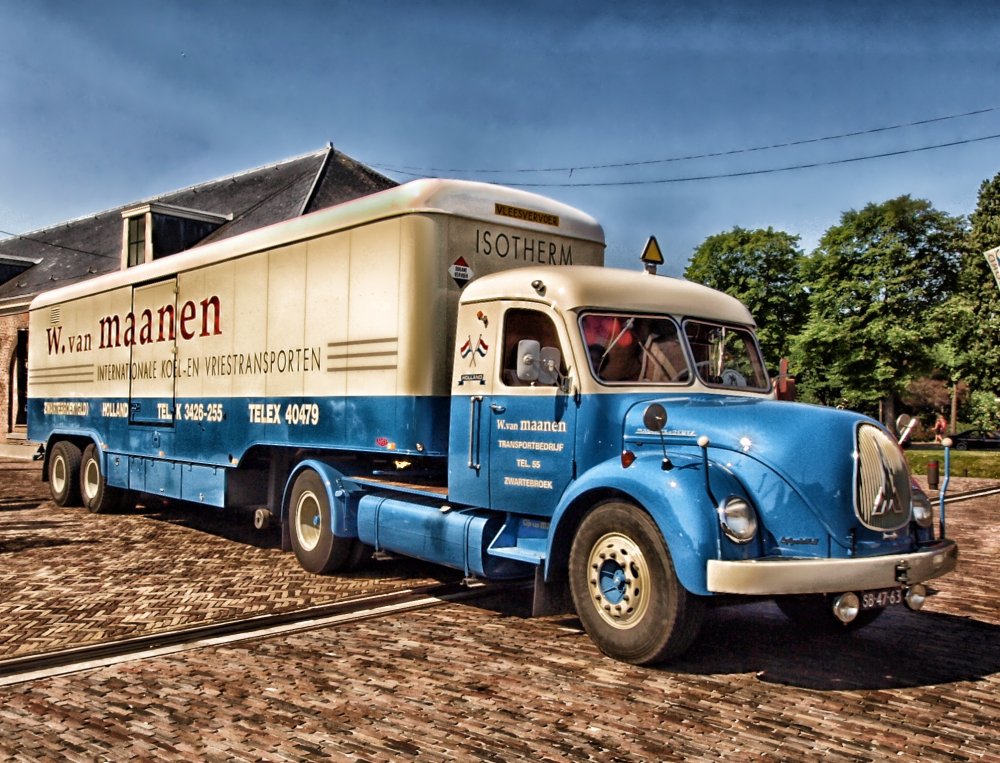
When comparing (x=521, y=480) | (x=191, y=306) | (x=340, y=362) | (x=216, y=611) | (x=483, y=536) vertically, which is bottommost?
(x=216, y=611)

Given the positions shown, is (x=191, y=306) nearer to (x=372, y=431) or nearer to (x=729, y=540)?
(x=372, y=431)

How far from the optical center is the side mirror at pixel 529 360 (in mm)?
6621

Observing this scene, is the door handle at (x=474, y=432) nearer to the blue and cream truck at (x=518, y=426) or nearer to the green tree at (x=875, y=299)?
the blue and cream truck at (x=518, y=426)

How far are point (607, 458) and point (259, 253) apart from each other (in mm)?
5062

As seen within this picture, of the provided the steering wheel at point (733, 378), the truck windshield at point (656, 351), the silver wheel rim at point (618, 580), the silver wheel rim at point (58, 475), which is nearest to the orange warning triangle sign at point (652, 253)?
the truck windshield at point (656, 351)

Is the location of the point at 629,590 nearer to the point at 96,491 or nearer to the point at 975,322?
the point at 96,491

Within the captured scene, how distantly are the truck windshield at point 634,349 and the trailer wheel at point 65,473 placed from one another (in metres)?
10.3

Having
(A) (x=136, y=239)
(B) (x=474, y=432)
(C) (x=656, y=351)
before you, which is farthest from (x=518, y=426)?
(A) (x=136, y=239)

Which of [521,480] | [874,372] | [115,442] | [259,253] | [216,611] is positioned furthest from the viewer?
[874,372]

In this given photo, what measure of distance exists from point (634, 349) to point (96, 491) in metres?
9.75

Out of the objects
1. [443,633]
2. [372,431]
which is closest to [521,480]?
[443,633]

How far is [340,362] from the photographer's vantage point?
8.55 meters

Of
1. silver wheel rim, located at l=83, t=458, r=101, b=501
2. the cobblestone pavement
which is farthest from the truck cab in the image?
silver wheel rim, located at l=83, t=458, r=101, b=501

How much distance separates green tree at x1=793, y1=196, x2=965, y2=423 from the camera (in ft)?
145
